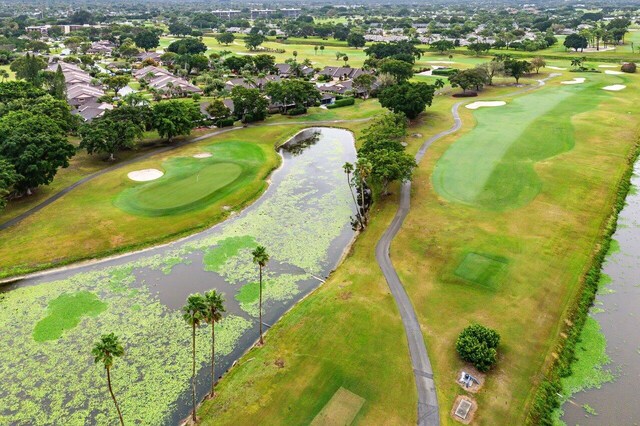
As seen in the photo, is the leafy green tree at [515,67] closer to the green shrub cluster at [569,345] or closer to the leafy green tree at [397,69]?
the leafy green tree at [397,69]

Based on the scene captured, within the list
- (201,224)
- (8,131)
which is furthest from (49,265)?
(8,131)

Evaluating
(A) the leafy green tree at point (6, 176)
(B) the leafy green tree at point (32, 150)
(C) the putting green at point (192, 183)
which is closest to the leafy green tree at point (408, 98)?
(C) the putting green at point (192, 183)

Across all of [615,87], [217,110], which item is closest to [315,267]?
[217,110]

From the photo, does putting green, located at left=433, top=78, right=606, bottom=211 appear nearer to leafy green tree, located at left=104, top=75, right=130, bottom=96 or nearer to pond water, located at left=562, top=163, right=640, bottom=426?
pond water, located at left=562, top=163, right=640, bottom=426

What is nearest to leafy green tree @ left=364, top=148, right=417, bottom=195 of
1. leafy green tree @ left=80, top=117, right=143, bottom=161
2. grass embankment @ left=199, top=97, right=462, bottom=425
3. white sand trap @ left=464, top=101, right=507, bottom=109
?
grass embankment @ left=199, top=97, right=462, bottom=425

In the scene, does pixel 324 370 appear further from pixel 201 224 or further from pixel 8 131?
pixel 8 131

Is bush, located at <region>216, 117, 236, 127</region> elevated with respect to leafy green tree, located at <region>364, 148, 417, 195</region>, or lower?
elevated
